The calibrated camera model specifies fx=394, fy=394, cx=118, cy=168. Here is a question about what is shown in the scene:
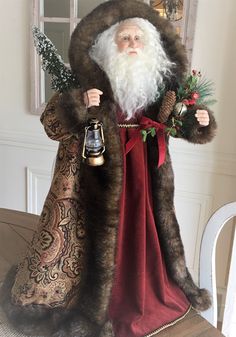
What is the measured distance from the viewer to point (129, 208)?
77cm

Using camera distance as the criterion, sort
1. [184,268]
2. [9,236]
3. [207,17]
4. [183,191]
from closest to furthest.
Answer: [184,268]
[9,236]
[207,17]
[183,191]

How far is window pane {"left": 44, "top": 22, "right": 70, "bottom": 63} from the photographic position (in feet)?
5.01

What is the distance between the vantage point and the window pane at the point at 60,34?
153 centimetres

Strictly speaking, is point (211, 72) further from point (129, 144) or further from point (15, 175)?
point (15, 175)

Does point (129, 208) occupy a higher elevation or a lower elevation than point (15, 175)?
higher

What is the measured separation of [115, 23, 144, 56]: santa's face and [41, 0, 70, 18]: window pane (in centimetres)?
89

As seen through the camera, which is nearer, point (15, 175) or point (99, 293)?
point (99, 293)

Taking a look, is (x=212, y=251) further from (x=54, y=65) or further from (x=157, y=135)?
(x=54, y=65)

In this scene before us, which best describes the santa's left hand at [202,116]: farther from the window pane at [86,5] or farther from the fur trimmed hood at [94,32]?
the window pane at [86,5]

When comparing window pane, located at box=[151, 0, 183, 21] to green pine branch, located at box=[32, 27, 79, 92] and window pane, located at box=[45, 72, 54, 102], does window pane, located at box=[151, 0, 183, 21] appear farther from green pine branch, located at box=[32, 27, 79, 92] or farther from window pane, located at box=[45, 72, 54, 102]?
green pine branch, located at box=[32, 27, 79, 92]

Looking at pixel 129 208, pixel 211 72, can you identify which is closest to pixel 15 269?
pixel 129 208

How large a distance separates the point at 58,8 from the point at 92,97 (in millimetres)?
997

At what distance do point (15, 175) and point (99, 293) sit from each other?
1.23 m

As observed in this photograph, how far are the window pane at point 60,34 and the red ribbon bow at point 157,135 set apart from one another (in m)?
0.88
